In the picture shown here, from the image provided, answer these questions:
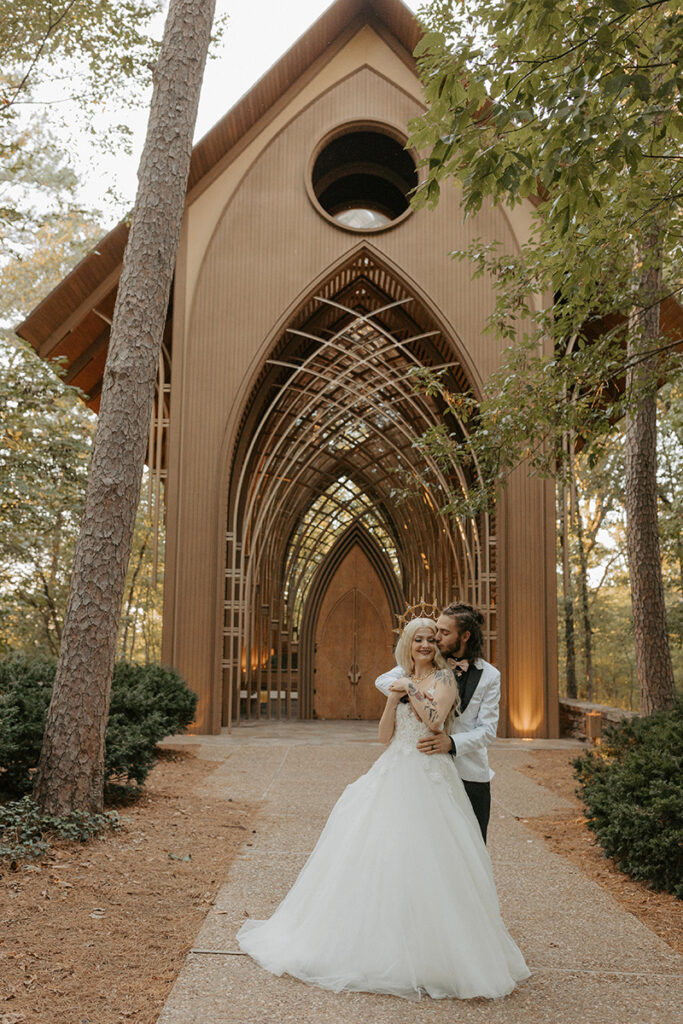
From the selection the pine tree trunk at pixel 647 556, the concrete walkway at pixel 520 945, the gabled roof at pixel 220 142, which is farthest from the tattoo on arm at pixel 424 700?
the gabled roof at pixel 220 142

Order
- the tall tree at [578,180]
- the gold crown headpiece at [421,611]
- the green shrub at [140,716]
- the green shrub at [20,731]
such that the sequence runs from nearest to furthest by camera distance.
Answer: the tall tree at [578,180] → the green shrub at [20,731] → the green shrub at [140,716] → the gold crown headpiece at [421,611]

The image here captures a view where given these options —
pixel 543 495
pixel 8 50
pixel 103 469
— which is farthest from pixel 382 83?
pixel 103 469

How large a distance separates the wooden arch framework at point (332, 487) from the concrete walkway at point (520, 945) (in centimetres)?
529

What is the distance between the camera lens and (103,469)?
5.74m

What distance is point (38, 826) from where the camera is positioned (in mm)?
5238

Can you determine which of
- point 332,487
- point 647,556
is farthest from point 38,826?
point 332,487

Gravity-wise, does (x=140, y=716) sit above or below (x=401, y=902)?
above

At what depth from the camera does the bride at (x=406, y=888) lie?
323cm

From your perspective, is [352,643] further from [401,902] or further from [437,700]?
[401,902]

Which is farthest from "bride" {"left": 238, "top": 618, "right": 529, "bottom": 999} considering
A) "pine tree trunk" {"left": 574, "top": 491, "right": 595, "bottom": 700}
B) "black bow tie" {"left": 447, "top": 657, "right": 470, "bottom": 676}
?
"pine tree trunk" {"left": 574, "top": 491, "right": 595, "bottom": 700}

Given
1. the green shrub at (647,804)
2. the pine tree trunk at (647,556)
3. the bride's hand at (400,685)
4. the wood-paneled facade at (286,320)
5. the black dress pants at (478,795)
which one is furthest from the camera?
the wood-paneled facade at (286,320)

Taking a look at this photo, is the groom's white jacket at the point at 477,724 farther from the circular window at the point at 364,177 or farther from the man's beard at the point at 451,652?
the circular window at the point at 364,177

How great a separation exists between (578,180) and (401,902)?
9.90 ft

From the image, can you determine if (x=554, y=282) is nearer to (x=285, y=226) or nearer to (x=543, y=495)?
(x=543, y=495)
